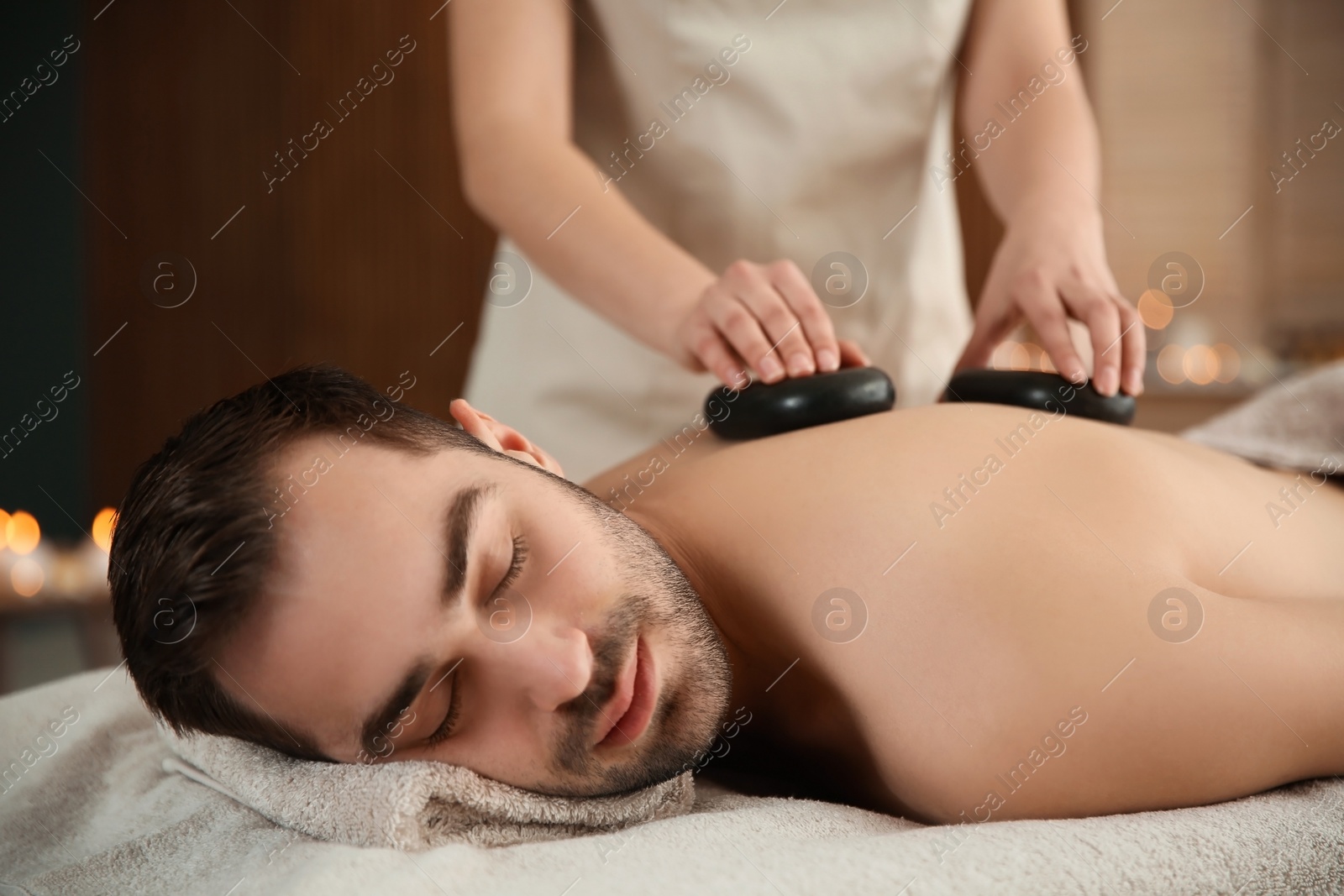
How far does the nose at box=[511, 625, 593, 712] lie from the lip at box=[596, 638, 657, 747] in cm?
3

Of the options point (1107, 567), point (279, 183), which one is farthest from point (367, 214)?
point (1107, 567)

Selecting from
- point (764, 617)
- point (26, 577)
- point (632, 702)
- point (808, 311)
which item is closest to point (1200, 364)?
point (808, 311)

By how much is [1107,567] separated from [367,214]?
9.65 feet

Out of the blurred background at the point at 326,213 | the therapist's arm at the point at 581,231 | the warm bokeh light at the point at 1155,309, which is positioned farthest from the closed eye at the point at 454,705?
the warm bokeh light at the point at 1155,309

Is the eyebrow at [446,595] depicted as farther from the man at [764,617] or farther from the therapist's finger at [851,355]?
the therapist's finger at [851,355]

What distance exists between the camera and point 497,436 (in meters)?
1.06

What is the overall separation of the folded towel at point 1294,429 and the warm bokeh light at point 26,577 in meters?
1.84

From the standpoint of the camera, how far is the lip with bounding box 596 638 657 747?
2.54ft

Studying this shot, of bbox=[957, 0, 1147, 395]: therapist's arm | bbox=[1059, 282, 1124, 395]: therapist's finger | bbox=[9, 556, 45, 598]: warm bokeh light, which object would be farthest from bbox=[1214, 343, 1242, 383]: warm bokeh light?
bbox=[9, 556, 45, 598]: warm bokeh light

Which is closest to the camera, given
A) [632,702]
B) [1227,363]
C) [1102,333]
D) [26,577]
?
[632,702]

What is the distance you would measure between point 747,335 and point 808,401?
9 centimetres

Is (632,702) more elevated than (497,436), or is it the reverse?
(497,436)

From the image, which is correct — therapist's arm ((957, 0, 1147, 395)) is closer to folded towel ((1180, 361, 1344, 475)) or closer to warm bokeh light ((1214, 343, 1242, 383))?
folded towel ((1180, 361, 1344, 475))

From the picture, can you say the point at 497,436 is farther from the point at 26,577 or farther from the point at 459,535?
the point at 26,577
